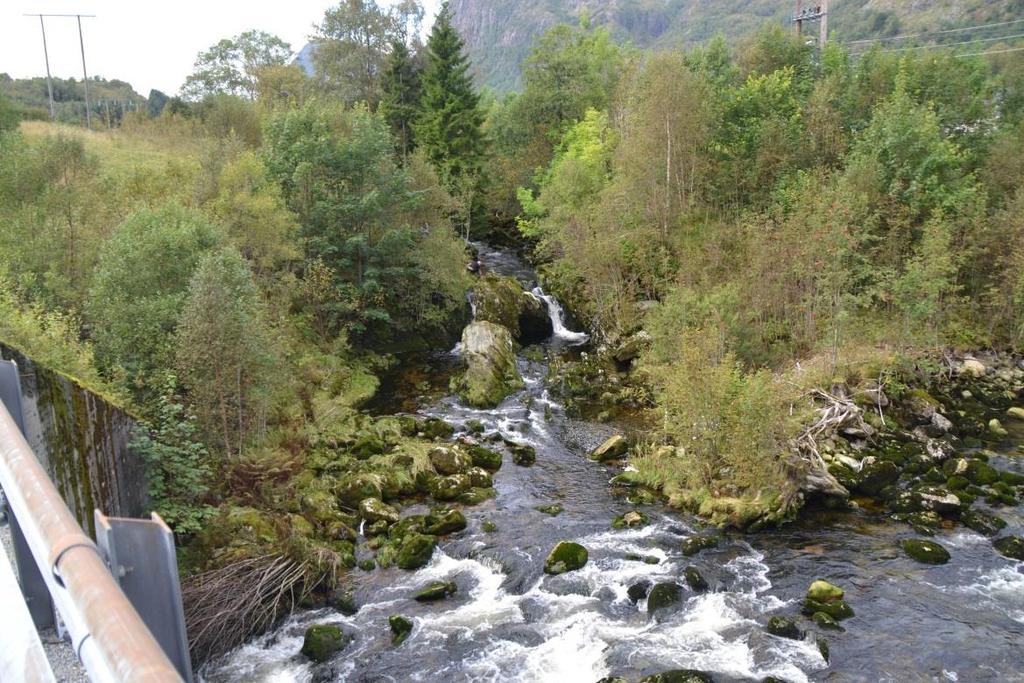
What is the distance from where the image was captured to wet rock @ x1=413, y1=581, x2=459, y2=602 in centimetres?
1518

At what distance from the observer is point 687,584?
50.1 ft

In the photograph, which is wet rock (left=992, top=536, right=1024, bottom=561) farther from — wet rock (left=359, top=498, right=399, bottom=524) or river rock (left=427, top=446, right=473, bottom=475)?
wet rock (left=359, top=498, right=399, bottom=524)

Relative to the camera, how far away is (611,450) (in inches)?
875

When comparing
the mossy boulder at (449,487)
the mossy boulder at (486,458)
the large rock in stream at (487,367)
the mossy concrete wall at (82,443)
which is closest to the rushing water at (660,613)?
the mossy boulder at (449,487)

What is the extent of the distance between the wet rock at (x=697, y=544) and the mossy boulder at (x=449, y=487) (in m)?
6.33

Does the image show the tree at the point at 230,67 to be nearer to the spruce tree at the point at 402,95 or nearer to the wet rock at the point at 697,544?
the spruce tree at the point at 402,95

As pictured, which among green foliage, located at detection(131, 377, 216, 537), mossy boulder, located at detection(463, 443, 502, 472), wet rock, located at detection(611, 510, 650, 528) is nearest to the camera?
green foliage, located at detection(131, 377, 216, 537)

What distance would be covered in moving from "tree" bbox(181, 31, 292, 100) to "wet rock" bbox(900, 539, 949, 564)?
59.8 metres

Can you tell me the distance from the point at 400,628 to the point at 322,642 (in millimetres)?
1488

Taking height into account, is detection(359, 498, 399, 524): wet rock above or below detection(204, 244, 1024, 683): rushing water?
above

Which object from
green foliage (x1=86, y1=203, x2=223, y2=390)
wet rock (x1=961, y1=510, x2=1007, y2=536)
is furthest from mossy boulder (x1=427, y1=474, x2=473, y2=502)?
wet rock (x1=961, y1=510, x2=1007, y2=536)

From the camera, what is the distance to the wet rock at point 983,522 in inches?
656

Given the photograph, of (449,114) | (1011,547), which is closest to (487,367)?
(1011,547)

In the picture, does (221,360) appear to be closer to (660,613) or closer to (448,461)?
(448,461)
